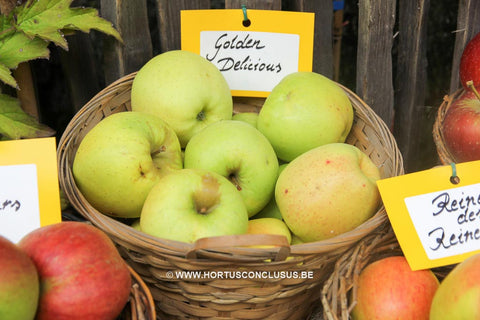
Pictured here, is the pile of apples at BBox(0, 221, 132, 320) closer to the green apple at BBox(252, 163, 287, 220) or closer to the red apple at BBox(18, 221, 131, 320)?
the red apple at BBox(18, 221, 131, 320)

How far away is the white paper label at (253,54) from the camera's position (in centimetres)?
130

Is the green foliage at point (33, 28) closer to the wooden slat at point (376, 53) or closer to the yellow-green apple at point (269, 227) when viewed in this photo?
the yellow-green apple at point (269, 227)

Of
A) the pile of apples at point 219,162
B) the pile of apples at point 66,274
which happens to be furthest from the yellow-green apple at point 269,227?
the pile of apples at point 66,274

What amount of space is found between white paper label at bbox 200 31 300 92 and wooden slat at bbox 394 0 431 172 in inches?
17.3

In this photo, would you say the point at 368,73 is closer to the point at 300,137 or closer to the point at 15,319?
the point at 300,137

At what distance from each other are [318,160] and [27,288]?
571 mm

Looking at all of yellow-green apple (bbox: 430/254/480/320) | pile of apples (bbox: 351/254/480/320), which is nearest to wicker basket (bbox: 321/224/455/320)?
pile of apples (bbox: 351/254/480/320)

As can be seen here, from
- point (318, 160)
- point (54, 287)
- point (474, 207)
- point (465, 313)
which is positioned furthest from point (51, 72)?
point (465, 313)

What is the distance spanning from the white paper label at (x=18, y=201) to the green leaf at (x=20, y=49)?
0.92 feet

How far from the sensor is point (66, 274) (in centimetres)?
67

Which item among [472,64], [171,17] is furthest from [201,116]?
[472,64]

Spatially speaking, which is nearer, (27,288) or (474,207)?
(27,288)

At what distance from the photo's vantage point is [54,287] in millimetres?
664

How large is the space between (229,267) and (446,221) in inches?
16.3
